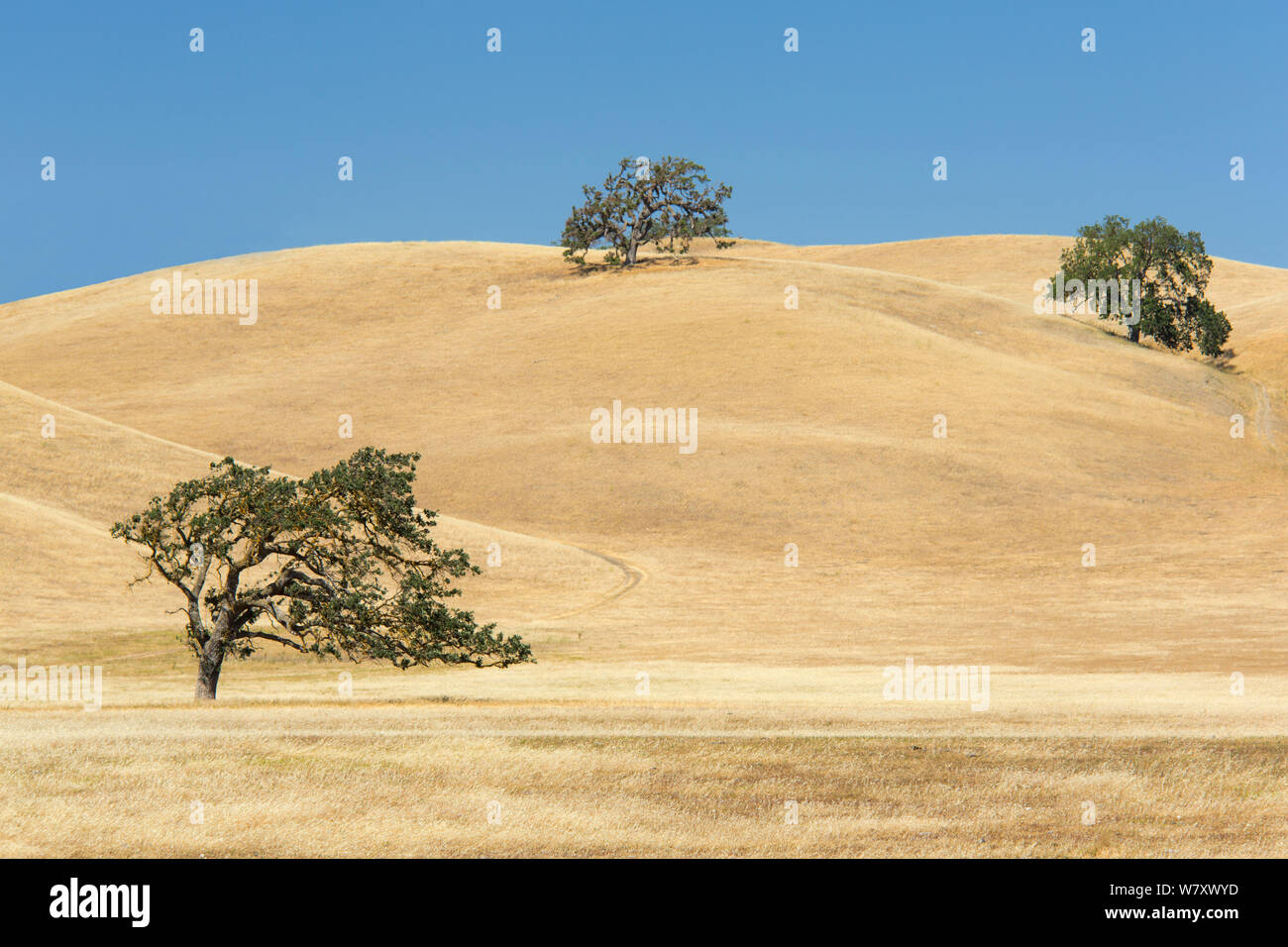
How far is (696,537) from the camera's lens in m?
56.8

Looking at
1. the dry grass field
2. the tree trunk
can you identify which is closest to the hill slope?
the dry grass field

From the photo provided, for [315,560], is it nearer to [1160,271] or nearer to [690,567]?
[690,567]

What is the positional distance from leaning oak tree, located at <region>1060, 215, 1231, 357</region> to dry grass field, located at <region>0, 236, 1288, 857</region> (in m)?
2.86

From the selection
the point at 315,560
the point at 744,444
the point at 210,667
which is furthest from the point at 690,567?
the point at 210,667

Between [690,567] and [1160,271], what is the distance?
65090 millimetres

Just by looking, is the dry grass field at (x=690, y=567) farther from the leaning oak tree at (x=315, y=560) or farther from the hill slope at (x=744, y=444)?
the leaning oak tree at (x=315, y=560)

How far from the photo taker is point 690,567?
173 feet

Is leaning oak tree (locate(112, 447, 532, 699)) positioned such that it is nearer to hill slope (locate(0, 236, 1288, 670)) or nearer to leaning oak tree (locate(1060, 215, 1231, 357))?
hill slope (locate(0, 236, 1288, 670))

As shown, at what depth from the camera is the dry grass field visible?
14.1m

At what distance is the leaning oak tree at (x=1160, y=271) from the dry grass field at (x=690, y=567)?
2.86 m

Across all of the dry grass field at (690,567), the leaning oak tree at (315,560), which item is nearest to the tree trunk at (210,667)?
the leaning oak tree at (315,560)

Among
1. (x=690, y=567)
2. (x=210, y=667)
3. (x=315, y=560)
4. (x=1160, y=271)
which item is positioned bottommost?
(x=210, y=667)
